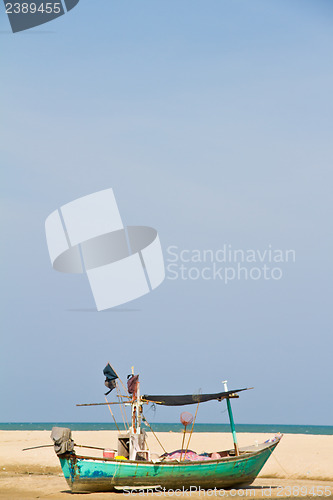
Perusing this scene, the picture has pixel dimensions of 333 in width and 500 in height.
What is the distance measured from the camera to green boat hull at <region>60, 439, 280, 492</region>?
85.7 feet

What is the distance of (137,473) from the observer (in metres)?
26.2

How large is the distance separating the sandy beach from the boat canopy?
11.6ft

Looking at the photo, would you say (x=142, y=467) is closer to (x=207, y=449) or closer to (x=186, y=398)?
(x=186, y=398)

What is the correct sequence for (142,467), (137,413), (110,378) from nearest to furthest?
(142,467) → (137,413) → (110,378)

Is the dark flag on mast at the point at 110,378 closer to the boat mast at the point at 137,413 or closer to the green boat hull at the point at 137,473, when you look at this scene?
the boat mast at the point at 137,413

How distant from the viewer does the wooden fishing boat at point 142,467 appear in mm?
26156

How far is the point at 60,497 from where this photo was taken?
26.1 metres

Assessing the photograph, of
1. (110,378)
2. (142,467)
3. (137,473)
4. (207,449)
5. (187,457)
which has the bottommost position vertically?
(207,449)

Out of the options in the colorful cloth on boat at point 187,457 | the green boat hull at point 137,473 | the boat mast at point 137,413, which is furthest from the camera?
the colorful cloth on boat at point 187,457

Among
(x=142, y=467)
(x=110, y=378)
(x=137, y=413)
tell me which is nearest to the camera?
(x=142, y=467)

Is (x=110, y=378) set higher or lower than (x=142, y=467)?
higher

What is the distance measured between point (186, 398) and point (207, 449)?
1349 cm

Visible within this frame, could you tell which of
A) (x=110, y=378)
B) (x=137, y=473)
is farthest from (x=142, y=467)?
(x=110, y=378)

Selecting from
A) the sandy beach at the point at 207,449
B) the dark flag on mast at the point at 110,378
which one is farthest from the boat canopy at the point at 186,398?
the sandy beach at the point at 207,449
